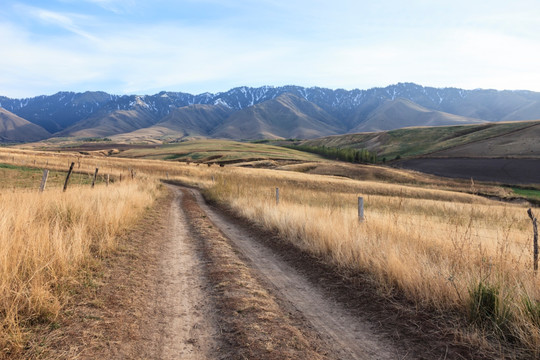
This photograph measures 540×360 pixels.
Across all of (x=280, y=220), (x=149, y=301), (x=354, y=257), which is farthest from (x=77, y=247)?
(x=280, y=220)

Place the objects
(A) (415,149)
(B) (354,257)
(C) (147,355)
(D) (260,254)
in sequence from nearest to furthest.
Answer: (C) (147,355), (B) (354,257), (D) (260,254), (A) (415,149)

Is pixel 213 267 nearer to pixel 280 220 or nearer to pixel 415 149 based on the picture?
pixel 280 220

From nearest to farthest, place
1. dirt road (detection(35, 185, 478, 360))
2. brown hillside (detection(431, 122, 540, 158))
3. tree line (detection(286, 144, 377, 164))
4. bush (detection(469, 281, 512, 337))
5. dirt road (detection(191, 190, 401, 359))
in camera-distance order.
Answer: dirt road (detection(35, 185, 478, 360))
dirt road (detection(191, 190, 401, 359))
bush (detection(469, 281, 512, 337))
brown hillside (detection(431, 122, 540, 158))
tree line (detection(286, 144, 377, 164))

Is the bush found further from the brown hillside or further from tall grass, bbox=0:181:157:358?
the brown hillside

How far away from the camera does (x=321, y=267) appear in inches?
316

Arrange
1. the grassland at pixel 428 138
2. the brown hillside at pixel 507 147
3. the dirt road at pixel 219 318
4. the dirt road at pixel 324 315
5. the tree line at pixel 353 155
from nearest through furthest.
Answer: the dirt road at pixel 219 318, the dirt road at pixel 324 315, the brown hillside at pixel 507 147, the tree line at pixel 353 155, the grassland at pixel 428 138

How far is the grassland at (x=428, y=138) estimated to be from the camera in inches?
5049

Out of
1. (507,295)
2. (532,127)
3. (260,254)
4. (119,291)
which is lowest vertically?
(260,254)

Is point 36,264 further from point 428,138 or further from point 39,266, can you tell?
point 428,138

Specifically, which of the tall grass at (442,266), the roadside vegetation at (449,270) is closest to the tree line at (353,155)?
the tall grass at (442,266)

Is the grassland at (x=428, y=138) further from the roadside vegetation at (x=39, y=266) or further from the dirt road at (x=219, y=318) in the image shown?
the roadside vegetation at (x=39, y=266)

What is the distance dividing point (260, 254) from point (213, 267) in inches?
83.7

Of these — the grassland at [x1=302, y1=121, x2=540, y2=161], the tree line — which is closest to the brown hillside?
the grassland at [x1=302, y1=121, x2=540, y2=161]

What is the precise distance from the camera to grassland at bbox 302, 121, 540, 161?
421 ft
